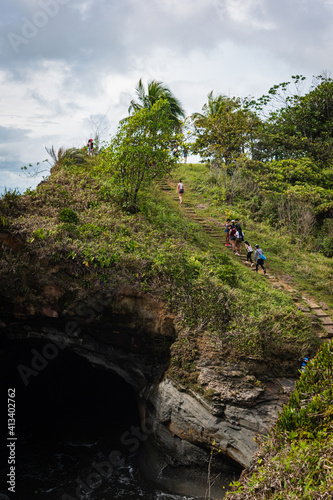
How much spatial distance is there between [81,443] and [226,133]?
21.3 metres

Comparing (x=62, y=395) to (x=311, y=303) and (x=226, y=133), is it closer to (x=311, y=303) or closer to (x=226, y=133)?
(x=311, y=303)

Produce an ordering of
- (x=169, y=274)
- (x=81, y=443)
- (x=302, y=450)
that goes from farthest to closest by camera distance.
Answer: (x=81, y=443) → (x=169, y=274) → (x=302, y=450)

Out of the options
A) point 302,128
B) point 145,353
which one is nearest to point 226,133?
point 302,128

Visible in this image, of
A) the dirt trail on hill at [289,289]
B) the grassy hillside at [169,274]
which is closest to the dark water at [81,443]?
the grassy hillside at [169,274]

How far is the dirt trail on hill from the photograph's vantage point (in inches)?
492

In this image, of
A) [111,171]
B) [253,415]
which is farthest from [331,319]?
[111,171]

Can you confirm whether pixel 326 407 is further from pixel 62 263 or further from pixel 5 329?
pixel 5 329

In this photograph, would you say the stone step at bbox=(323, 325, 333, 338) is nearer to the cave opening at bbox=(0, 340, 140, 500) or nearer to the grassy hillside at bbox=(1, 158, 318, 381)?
the grassy hillside at bbox=(1, 158, 318, 381)

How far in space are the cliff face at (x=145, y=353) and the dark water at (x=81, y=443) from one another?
87cm

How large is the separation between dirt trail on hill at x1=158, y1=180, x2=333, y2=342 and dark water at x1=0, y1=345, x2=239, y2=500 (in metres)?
5.80

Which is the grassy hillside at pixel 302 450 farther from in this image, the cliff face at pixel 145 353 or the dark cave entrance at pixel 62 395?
the dark cave entrance at pixel 62 395

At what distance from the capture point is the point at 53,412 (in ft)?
46.4

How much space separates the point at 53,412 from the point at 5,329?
4230mm

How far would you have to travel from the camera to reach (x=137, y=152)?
15.3m
